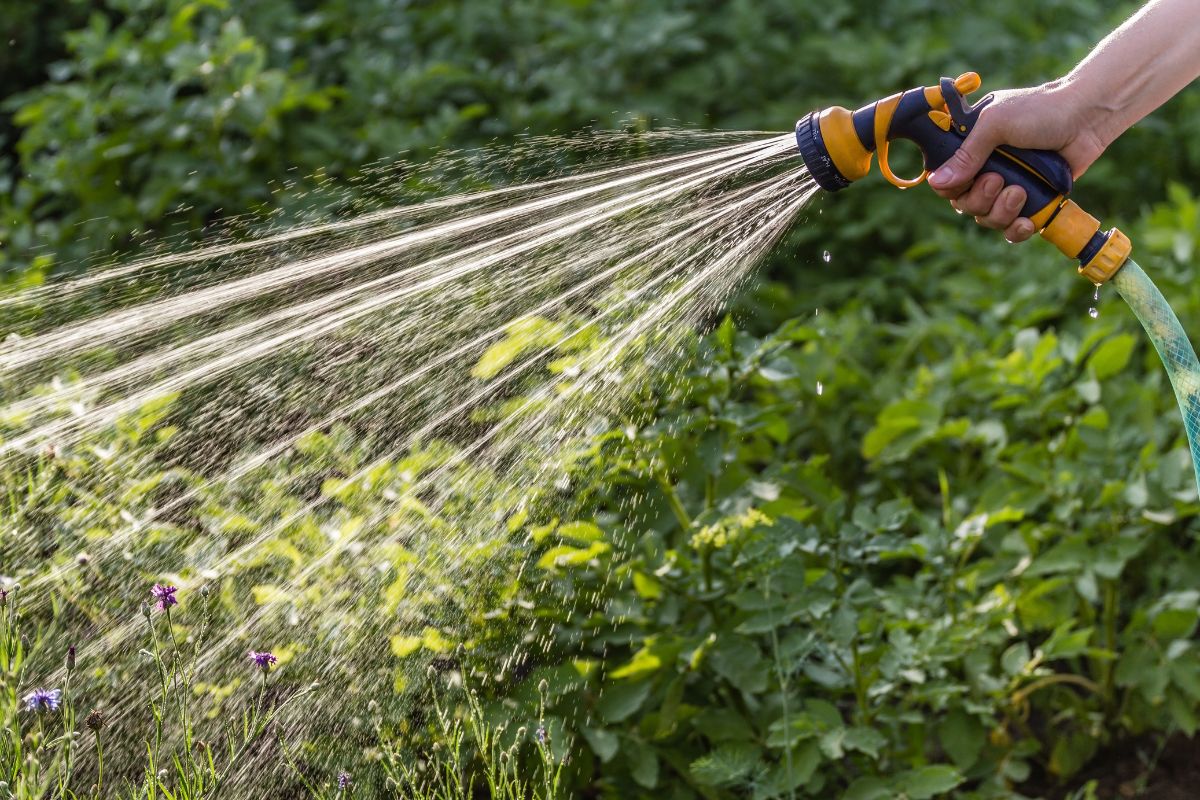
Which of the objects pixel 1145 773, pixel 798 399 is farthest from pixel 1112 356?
pixel 1145 773

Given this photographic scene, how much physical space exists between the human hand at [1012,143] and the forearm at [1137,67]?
0.07 feet

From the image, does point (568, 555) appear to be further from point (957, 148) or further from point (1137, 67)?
point (1137, 67)

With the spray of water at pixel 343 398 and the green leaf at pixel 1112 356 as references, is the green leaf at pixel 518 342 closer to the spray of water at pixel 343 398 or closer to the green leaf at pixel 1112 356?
the spray of water at pixel 343 398

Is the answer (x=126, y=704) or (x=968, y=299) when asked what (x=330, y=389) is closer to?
(x=126, y=704)

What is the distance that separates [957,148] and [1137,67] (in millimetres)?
298

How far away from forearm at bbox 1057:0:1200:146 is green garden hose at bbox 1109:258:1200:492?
213mm

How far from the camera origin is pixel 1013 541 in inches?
98.8

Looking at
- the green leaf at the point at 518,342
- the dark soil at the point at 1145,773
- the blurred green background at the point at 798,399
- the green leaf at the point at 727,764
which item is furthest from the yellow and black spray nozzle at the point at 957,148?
the dark soil at the point at 1145,773

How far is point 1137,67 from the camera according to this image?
188cm

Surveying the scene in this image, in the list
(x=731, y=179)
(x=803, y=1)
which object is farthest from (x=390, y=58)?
(x=731, y=179)

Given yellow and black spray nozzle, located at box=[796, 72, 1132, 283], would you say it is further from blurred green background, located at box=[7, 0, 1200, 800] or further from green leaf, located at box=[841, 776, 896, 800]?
green leaf, located at box=[841, 776, 896, 800]

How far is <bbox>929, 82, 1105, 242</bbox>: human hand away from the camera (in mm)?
1817

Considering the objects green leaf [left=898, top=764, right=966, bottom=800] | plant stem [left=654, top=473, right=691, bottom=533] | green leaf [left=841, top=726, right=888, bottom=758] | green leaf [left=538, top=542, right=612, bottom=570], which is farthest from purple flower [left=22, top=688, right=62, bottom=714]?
green leaf [left=898, top=764, right=966, bottom=800]

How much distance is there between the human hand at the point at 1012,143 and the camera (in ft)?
5.96
